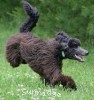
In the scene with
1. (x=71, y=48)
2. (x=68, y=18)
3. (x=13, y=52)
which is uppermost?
(x=71, y=48)

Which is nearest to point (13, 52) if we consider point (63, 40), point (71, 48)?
point (63, 40)

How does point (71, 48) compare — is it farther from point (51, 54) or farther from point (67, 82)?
point (67, 82)

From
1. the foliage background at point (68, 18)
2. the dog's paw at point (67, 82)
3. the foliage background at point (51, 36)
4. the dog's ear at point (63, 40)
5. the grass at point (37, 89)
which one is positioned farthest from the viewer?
the foliage background at point (68, 18)

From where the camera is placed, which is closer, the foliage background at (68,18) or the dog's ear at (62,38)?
the dog's ear at (62,38)

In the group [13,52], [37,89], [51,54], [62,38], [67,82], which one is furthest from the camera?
[13,52]

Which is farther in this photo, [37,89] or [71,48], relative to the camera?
[71,48]

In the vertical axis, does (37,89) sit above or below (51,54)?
below

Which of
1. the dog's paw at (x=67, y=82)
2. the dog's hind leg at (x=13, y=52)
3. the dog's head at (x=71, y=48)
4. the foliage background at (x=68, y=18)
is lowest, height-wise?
the foliage background at (x=68, y=18)

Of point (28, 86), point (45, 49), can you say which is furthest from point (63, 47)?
point (28, 86)

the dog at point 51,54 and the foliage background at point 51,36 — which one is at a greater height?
the dog at point 51,54

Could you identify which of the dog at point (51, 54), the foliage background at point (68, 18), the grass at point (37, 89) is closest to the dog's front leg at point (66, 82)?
the dog at point (51, 54)

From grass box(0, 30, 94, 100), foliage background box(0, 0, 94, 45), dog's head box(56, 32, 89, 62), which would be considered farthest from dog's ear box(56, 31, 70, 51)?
foliage background box(0, 0, 94, 45)

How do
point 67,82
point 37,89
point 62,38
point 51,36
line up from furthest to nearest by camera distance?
point 51,36 < point 62,38 < point 67,82 < point 37,89

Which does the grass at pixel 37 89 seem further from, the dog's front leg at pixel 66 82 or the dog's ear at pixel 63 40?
the dog's ear at pixel 63 40
